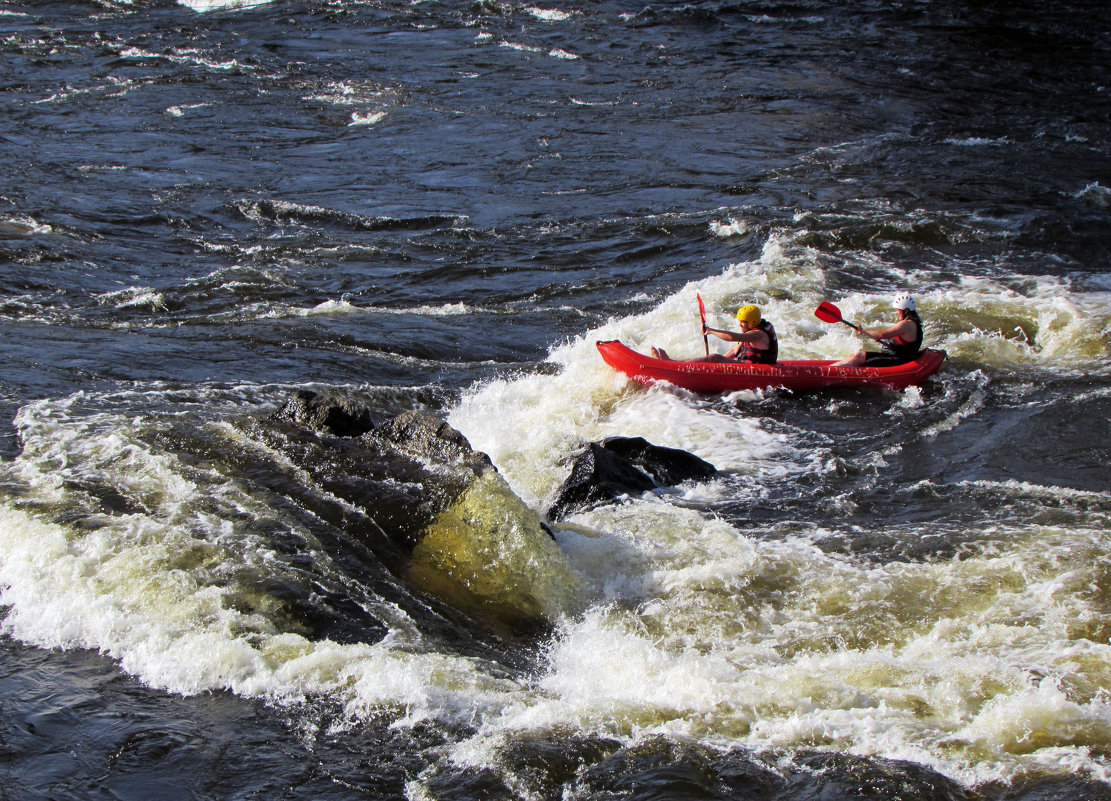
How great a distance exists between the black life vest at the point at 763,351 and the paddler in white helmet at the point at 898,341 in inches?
24.0

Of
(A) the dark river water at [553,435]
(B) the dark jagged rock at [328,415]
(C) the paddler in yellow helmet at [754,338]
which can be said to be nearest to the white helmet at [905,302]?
(A) the dark river water at [553,435]

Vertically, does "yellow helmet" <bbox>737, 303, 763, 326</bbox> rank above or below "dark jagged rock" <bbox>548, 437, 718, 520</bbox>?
above

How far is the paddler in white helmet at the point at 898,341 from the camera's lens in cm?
978

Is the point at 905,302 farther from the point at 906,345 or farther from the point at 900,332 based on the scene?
the point at 906,345

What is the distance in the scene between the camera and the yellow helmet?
963 cm

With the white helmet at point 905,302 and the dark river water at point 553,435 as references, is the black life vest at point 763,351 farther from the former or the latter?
the white helmet at point 905,302

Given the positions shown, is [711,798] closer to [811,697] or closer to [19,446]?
[811,697]

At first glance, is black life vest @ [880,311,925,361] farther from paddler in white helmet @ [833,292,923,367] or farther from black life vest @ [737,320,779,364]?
black life vest @ [737,320,779,364]

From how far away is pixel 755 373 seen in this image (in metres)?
9.70

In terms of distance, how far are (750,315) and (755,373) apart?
0.53 meters

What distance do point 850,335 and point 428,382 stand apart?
441 centimetres

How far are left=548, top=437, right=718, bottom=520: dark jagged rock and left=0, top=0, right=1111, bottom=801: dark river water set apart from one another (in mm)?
164

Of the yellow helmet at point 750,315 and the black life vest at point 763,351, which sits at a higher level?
the yellow helmet at point 750,315

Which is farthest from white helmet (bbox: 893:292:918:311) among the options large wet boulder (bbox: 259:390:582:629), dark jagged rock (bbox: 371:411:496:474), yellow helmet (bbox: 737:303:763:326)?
large wet boulder (bbox: 259:390:582:629)
